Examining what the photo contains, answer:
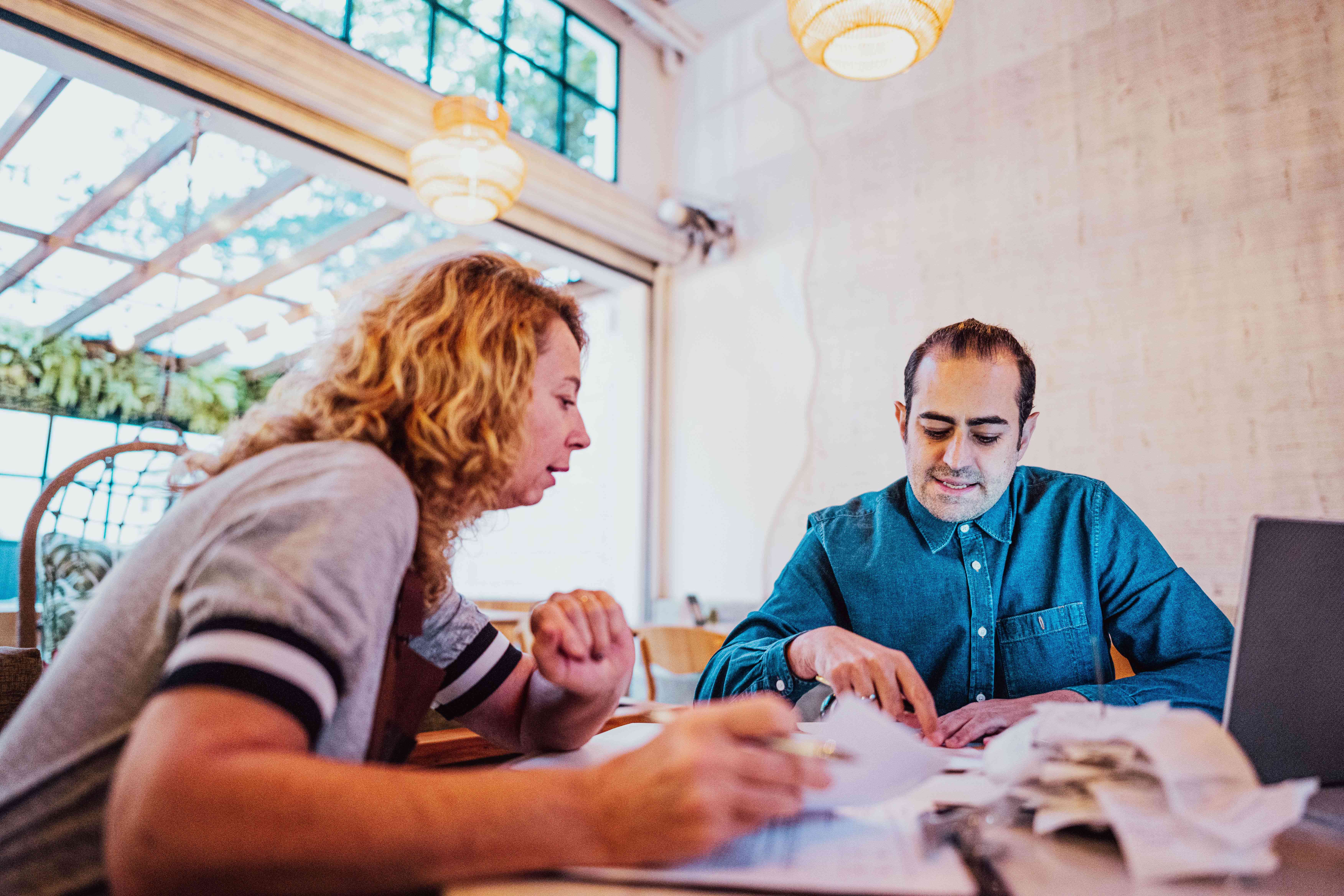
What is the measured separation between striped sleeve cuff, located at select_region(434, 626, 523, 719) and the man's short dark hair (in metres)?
1.00

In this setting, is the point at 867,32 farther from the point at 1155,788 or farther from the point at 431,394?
the point at 1155,788

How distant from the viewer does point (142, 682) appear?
0.66 meters

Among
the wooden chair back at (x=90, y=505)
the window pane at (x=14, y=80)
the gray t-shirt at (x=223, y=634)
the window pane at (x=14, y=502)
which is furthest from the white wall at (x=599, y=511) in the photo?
the gray t-shirt at (x=223, y=634)

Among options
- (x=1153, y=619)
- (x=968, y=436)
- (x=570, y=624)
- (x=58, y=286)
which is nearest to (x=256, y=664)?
(x=570, y=624)

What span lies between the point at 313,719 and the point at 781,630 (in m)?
1.08

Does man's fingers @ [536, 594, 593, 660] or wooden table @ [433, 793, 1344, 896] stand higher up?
man's fingers @ [536, 594, 593, 660]

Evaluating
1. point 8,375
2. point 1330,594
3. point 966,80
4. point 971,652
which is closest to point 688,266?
point 966,80

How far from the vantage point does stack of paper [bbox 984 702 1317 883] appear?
574mm

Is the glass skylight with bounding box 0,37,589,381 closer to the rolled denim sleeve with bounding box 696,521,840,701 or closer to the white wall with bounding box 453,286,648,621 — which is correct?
the white wall with bounding box 453,286,648,621

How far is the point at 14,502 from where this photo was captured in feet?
10.7

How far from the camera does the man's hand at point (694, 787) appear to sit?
0.55 meters

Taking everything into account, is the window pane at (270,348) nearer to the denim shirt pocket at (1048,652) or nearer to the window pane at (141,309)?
the window pane at (141,309)

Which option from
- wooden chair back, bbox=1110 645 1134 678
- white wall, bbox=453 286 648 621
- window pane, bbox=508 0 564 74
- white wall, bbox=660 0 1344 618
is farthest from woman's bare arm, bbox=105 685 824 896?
window pane, bbox=508 0 564 74

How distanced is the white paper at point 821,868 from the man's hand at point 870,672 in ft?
1.22
